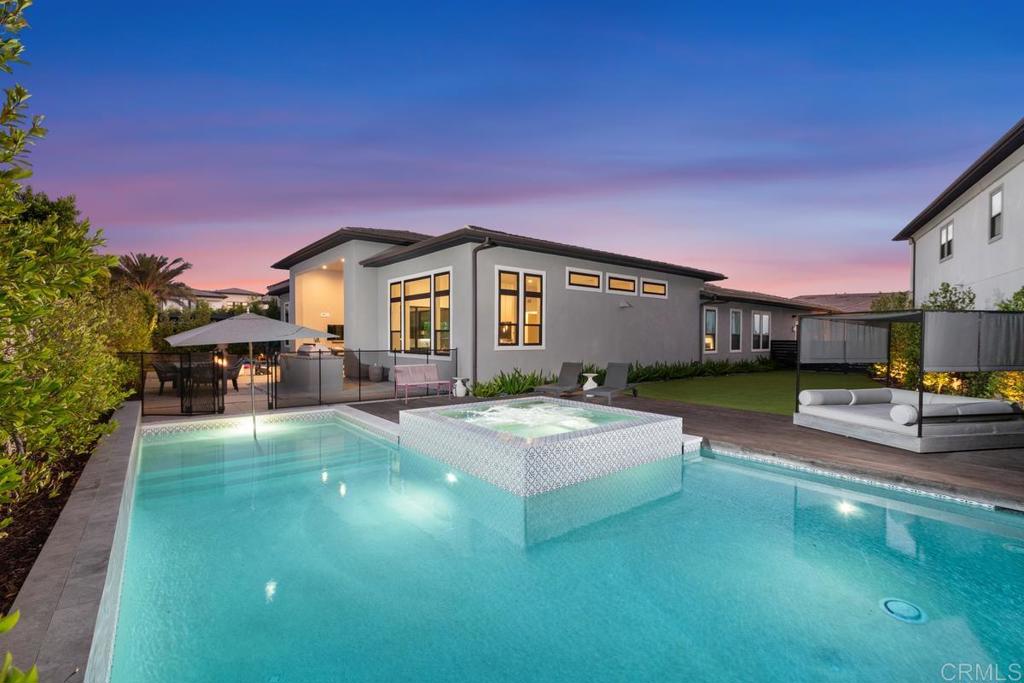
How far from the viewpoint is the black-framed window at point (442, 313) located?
13070 millimetres

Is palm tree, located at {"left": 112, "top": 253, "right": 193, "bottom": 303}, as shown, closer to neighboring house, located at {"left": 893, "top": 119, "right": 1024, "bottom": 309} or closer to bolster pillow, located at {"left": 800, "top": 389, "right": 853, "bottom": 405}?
bolster pillow, located at {"left": 800, "top": 389, "right": 853, "bottom": 405}

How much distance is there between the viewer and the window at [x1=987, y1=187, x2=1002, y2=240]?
10.4m

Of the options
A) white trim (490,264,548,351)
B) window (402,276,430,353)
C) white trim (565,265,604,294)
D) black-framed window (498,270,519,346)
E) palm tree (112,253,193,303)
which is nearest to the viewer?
white trim (490,264,548,351)

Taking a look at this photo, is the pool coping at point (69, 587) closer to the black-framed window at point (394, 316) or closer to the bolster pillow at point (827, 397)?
the bolster pillow at point (827, 397)

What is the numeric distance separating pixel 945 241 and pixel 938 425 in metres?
11.4

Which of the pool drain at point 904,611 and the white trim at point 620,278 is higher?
the white trim at point 620,278

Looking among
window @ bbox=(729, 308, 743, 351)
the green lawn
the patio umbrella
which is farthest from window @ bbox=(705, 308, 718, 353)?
the patio umbrella

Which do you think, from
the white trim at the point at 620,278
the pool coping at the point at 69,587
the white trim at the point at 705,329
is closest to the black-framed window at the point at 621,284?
the white trim at the point at 620,278

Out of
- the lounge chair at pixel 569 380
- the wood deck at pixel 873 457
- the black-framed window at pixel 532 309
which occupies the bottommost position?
the wood deck at pixel 873 457

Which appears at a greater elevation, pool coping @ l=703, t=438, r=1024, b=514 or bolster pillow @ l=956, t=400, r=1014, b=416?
bolster pillow @ l=956, t=400, r=1014, b=416

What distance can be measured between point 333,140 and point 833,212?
1927 centimetres

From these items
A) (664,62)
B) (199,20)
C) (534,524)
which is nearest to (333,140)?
(199,20)

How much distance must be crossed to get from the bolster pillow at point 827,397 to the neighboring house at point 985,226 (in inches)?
193

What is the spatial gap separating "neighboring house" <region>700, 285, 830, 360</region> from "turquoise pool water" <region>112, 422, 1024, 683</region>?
14840 mm
